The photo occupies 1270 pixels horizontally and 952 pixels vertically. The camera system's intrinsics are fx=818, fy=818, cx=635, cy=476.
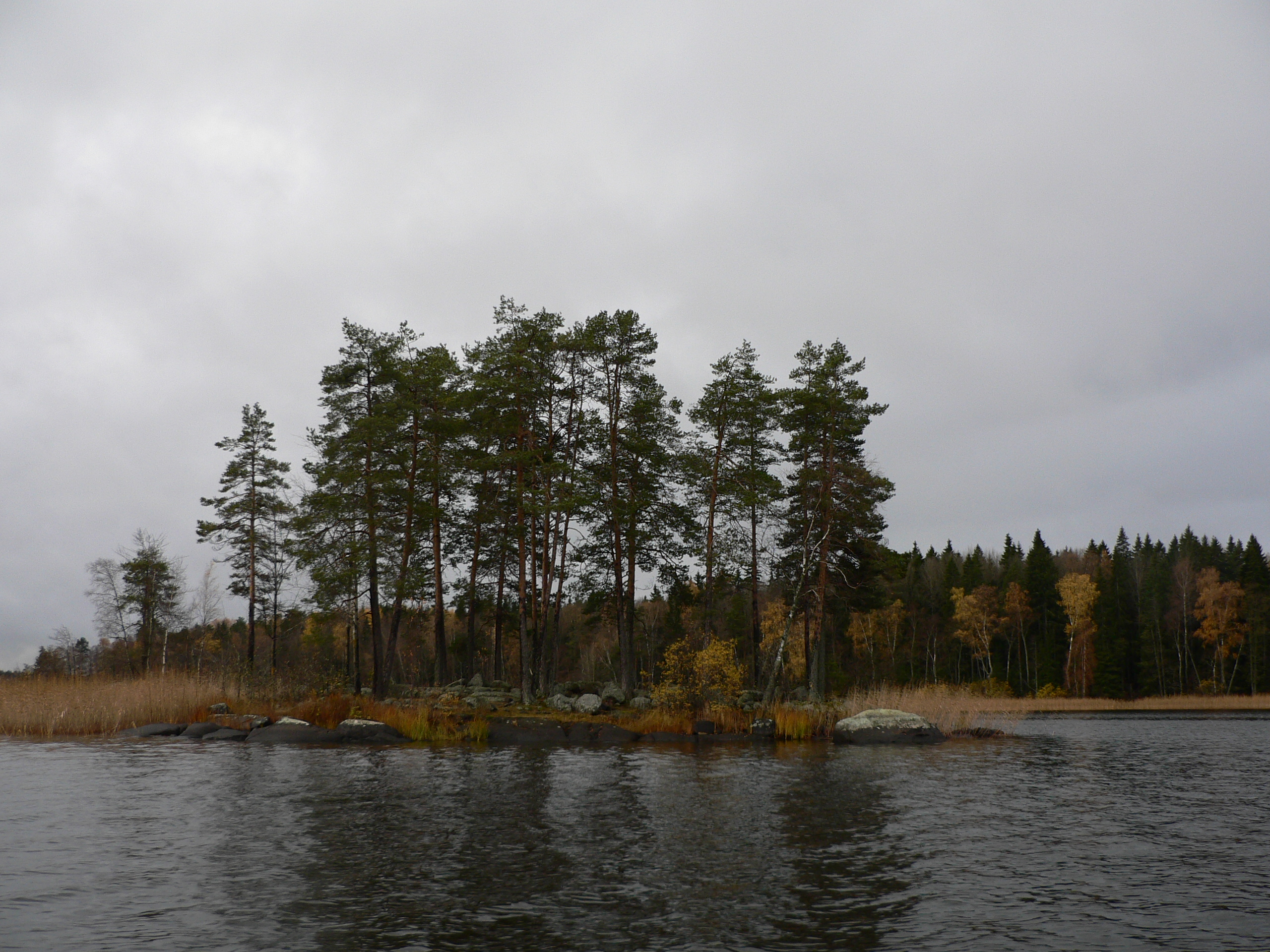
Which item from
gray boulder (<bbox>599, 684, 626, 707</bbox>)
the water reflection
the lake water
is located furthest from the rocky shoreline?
the water reflection

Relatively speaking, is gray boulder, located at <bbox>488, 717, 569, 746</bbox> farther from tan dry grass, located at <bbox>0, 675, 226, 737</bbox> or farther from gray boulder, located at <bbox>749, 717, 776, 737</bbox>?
tan dry grass, located at <bbox>0, 675, 226, 737</bbox>

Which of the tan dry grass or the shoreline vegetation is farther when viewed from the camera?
the shoreline vegetation

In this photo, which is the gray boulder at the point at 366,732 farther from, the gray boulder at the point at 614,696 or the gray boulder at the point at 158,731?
the gray boulder at the point at 614,696

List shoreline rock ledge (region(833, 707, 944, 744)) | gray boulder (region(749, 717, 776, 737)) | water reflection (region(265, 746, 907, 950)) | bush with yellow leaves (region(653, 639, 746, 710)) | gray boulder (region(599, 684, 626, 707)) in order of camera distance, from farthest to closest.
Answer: gray boulder (region(599, 684, 626, 707)) → bush with yellow leaves (region(653, 639, 746, 710)) → gray boulder (region(749, 717, 776, 737)) → shoreline rock ledge (region(833, 707, 944, 744)) → water reflection (region(265, 746, 907, 950))

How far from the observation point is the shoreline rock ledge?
30.2 metres

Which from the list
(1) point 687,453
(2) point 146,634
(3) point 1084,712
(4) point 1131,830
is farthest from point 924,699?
(2) point 146,634

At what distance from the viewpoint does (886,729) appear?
30.5 meters

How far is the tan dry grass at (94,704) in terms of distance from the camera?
29.0m

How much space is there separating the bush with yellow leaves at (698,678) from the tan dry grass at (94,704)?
17863 millimetres

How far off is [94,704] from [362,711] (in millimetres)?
9297

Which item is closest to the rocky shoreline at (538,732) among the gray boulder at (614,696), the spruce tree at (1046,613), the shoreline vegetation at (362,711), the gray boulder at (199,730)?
the gray boulder at (199,730)

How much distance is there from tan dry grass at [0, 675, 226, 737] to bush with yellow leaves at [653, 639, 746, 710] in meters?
17.9

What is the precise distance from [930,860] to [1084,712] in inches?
2492

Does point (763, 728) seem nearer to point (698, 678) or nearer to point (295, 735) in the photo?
point (698, 678)
